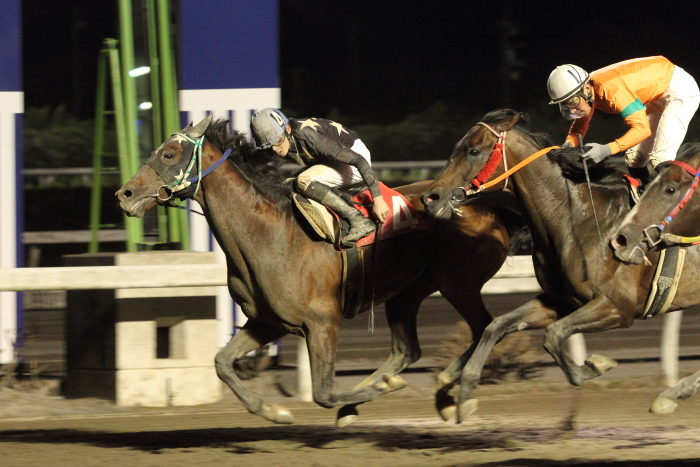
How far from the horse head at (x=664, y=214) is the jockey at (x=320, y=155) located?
1282 millimetres

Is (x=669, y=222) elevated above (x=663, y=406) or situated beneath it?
elevated above

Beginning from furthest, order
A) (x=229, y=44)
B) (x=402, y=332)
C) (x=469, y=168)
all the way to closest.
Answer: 1. (x=229, y=44)
2. (x=402, y=332)
3. (x=469, y=168)

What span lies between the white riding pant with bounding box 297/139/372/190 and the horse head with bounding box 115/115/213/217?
1.92ft

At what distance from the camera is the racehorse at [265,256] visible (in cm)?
546

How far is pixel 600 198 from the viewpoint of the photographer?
551 cm

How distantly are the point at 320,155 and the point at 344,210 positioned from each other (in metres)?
0.33

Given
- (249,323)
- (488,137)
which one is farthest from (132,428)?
(488,137)

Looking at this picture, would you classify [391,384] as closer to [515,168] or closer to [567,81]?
[515,168]

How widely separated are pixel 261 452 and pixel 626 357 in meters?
3.85

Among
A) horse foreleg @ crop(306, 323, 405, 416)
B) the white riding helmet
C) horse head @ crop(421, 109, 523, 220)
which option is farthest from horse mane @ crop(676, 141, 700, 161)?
horse foreleg @ crop(306, 323, 405, 416)

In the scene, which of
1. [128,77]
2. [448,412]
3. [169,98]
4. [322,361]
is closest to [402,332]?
[448,412]

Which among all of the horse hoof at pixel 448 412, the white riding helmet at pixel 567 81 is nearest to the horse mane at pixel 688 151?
the white riding helmet at pixel 567 81

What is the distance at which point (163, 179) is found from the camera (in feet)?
17.9

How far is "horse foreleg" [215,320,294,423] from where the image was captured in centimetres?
559
